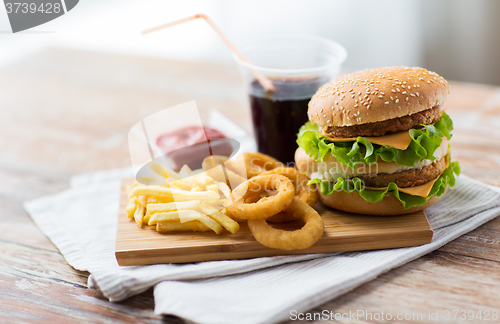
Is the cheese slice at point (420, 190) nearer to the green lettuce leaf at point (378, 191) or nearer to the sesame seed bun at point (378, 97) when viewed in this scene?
the green lettuce leaf at point (378, 191)

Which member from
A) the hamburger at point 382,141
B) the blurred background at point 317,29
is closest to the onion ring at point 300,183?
the hamburger at point 382,141

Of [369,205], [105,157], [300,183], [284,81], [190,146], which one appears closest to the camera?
[369,205]

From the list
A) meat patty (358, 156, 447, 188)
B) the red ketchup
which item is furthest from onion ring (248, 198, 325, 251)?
the red ketchup

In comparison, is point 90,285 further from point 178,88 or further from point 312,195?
point 178,88

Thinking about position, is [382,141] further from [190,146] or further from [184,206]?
[190,146]

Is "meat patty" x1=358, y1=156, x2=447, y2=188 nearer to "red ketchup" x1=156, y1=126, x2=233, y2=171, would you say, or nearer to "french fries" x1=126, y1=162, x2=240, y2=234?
"french fries" x1=126, y1=162, x2=240, y2=234

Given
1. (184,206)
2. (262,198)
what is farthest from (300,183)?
(184,206)

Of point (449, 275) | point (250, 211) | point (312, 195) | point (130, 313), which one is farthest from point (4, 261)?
point (449, 275)

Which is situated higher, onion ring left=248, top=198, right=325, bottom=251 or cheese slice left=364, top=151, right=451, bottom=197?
cheese slice left=364, top=151, right=451, bottom=197
